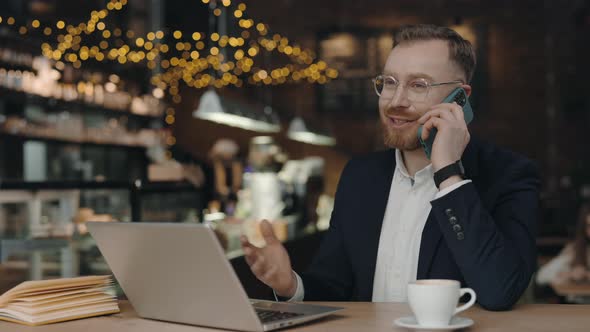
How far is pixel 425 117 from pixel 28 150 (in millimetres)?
6497

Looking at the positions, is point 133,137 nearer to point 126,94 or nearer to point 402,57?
point 126,94

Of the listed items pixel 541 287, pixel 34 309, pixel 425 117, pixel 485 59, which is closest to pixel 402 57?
pixel 425 117

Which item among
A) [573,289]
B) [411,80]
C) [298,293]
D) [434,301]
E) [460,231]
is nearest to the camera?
[434,301]

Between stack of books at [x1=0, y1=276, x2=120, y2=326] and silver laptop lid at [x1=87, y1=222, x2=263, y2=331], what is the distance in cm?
11

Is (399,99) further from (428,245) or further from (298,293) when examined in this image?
(298,293)

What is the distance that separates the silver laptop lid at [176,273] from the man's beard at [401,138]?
0.75m

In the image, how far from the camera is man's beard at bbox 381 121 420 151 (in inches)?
78.6

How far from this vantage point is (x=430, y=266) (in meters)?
1.98

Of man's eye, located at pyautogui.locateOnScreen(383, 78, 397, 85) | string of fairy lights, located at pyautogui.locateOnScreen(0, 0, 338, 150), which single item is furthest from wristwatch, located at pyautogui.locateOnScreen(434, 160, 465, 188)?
string of fairy lights, located at pyautogui.locateOnScreen(0, 0, 338, 150)

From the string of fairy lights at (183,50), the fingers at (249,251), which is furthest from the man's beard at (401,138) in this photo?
the string of fairy lights at (183,50)

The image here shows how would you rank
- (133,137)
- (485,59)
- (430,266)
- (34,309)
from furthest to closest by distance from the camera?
(485,59), (133,137), (430,266), (34,309)

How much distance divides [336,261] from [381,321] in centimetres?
69

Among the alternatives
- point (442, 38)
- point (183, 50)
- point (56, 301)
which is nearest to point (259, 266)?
point (56, 301)

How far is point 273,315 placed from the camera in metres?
1.50
